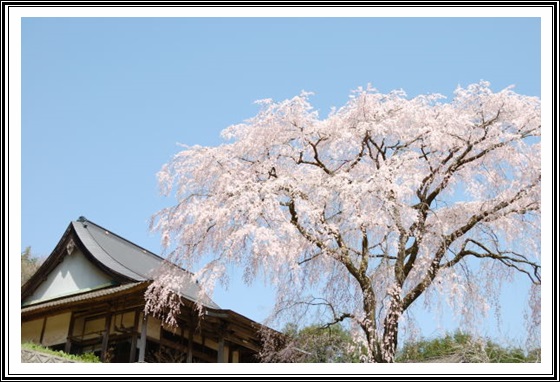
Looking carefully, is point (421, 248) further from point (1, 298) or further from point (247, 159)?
point (1, 298)

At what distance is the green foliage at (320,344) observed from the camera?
11836 mm

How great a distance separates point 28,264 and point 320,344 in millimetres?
20236

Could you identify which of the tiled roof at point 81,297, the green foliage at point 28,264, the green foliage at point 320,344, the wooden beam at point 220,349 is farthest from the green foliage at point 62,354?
the green foliage at point 28,264

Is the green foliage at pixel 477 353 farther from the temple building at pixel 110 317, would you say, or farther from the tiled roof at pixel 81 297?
the tiled roof at pixel 81 297

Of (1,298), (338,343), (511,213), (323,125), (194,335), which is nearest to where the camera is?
(1,298)

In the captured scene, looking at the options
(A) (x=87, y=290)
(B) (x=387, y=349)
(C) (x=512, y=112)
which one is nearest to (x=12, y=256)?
(B) (x=387, y=349)

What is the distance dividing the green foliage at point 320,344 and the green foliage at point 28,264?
17387 millimetres

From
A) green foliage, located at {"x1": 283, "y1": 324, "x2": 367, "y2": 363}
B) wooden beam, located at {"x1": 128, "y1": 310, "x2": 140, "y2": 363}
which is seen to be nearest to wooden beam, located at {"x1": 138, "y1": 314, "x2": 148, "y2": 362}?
wooden beam, located at {"x1": 128, "y1": 310, "x2": 140, "y2": 363}

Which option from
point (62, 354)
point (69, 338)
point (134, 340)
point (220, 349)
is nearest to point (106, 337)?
point (134, 340)

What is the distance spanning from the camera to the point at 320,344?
42.4ft

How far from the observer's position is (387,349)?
33.3 ft

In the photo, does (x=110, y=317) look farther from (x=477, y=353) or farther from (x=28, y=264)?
(x=28, y=264)

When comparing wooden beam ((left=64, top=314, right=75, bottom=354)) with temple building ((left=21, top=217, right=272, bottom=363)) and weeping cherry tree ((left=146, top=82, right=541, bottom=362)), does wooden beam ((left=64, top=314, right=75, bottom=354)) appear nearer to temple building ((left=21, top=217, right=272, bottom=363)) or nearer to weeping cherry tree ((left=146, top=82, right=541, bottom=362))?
temple building ((left=21, top=217, right=272, bottom=363))

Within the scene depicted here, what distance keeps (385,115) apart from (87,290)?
9412 millimetres
